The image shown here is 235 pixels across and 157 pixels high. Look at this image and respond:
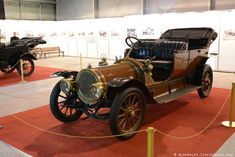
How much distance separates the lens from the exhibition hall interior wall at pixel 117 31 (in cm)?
908

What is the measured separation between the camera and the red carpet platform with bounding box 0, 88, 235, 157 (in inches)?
124

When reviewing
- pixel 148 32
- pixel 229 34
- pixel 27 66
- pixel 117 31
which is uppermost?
pixel 117 31

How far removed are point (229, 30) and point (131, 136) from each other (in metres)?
7.11

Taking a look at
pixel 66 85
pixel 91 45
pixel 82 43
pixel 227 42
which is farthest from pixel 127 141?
pixel 82 43

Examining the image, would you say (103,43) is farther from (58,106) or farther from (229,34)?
(58,106)

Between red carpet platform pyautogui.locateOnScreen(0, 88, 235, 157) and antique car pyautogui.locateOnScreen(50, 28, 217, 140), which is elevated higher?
antique car pyautogui.locateOnScreen(50, 28, 217, 140)

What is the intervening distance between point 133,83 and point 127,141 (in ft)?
2.70

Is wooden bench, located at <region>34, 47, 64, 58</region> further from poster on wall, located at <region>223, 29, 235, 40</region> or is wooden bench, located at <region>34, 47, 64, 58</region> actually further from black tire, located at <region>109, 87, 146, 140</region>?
black tire, located at <region>109, 87, 146, 140</region>

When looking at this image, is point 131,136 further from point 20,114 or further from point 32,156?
point 20,114

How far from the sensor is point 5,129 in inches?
155

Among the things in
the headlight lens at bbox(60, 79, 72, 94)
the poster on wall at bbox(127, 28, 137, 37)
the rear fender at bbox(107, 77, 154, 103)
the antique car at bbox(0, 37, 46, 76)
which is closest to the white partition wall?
the poster on wall at bbox(127, 28, 137, 37)

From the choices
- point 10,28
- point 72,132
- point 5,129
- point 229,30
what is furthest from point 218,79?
point 10,28

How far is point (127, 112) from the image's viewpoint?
3.49 meters

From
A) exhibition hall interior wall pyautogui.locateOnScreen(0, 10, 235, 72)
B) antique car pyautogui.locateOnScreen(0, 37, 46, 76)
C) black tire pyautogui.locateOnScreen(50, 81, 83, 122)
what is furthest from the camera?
exhibition hall interior wall pyautogui.locateOnScreen(0, 10, 235, 72)
